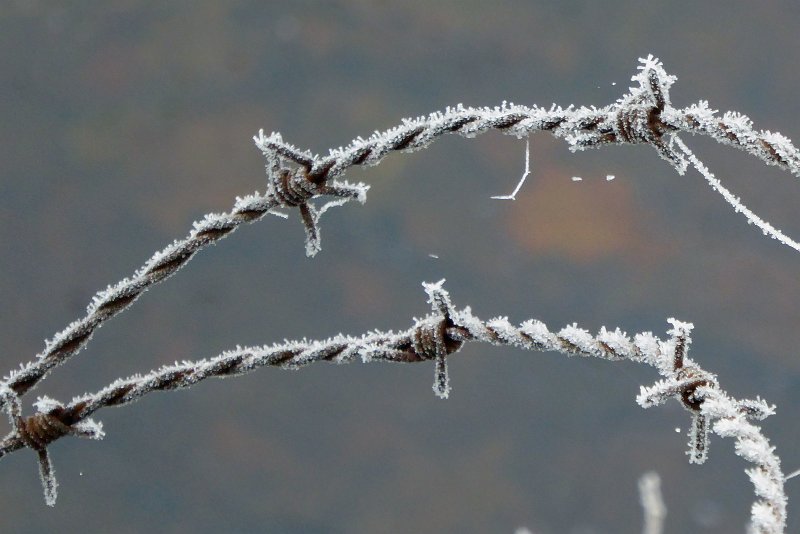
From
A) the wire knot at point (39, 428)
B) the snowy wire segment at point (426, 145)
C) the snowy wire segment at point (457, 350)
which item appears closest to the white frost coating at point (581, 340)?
the snowy wire segment at point (457, 350)

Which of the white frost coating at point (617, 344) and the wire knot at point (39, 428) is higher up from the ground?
the wire knot at point (39, 428)

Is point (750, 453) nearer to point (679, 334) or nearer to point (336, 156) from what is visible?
point (679, 334)

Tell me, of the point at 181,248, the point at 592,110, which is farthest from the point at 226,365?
the point at 592,110

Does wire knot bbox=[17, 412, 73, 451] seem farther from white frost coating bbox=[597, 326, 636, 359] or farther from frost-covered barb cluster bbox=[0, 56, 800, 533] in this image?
white frost coating bbox=[597, 326, 636, 359]

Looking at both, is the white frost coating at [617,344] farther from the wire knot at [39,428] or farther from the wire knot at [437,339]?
the wire knot at [39,428]

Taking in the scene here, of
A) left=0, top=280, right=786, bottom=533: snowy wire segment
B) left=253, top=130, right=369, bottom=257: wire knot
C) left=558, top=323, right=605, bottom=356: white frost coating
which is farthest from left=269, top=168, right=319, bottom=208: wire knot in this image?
left=558, top=323, right=605, bottom=356: white frost coating

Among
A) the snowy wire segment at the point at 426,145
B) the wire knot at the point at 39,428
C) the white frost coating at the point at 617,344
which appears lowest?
the white frost coating at the point at 617,344
